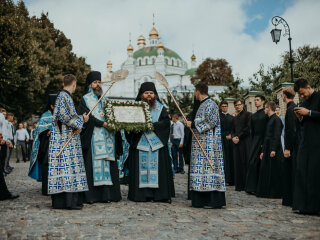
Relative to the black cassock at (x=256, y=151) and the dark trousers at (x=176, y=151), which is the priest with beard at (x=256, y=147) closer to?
the black cassock at (x=256, y=151)

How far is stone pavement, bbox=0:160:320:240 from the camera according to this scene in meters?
4.95

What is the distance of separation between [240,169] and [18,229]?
20.9 ft

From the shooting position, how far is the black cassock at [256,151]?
938 centimetres

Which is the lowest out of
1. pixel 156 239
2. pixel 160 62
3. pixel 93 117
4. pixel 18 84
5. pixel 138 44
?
pixel 156 239

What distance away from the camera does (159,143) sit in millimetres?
8109

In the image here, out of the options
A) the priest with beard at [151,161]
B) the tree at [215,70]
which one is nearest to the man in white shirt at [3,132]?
the priest with beard at [151,161]

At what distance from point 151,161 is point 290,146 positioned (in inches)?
104

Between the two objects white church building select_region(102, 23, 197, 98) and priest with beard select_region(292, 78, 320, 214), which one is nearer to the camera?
priest with beard select_region(292, 78, 320, 214)

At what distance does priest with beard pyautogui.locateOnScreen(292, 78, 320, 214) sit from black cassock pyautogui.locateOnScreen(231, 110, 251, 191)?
3.70 m

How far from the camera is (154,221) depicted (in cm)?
582

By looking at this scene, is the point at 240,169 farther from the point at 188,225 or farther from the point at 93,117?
the point at 188,225

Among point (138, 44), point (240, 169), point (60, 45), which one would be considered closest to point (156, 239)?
point (240, 169)

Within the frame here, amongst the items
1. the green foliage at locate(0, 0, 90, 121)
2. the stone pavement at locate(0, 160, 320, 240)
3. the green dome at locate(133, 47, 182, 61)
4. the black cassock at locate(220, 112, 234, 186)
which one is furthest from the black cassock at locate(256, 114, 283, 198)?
the green dome at locate(133, 47, 182, 61)

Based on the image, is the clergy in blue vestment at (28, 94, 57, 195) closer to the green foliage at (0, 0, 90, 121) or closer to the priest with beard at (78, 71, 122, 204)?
the priest with beard at (78, 71, 122, 204)
